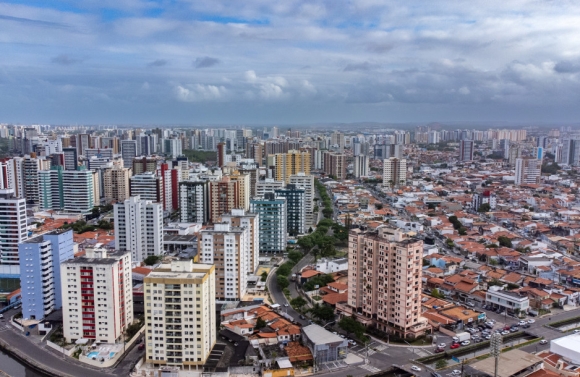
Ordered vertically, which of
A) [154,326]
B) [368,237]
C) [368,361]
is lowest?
[368,361]

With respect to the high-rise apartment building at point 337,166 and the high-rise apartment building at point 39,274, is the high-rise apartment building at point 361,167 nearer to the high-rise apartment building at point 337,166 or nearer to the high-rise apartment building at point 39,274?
the high-rise apartment building at point 337,166

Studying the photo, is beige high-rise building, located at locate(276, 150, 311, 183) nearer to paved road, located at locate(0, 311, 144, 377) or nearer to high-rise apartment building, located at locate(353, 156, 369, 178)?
high-rise apartment building, located at locate(353, 156, 369, 178)

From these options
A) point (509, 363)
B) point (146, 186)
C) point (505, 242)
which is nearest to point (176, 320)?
point (509, 363)

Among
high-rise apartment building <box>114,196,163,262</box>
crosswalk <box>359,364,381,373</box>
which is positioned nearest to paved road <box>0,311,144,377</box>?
crosswalk <box>359,364,381,373</box>

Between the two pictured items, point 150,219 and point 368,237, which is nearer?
point 368,237

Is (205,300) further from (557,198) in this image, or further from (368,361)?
(557,198)

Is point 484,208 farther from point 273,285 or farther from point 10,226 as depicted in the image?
point 10,226

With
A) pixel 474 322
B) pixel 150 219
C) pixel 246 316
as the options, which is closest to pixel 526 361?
pixel 474 322
